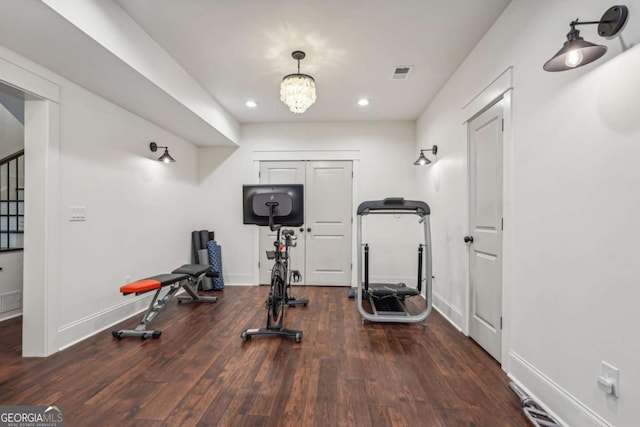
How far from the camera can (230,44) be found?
8.43 feet

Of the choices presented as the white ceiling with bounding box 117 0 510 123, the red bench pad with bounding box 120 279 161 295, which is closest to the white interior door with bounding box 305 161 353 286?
the white ceiling with bounding box 117 0 510 123

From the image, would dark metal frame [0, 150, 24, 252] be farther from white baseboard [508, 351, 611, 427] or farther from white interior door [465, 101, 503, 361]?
white baseboard [508, 351, 611, 427]

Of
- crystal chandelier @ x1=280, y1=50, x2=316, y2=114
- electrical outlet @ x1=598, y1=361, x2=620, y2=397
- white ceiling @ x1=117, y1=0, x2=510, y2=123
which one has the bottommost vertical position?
electrical outlet @ x1=598, y1=361, x2=620, y2=397

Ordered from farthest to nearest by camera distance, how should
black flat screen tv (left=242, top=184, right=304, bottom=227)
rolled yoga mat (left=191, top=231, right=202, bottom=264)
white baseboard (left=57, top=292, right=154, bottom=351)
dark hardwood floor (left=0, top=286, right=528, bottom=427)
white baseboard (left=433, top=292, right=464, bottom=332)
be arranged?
rolled yoga mat (left=191, top=231, right=202, bottom=264) < white baseboard (left=433, top=292, right=464, bottom=332) < black flat screen tv (left=242, top=184, right=304, bottom=227) < white baseboard (left=57, top=292, right=154, bottom=351) < dark hardwood floor (left=0, top=286, right=528, bottom=427)

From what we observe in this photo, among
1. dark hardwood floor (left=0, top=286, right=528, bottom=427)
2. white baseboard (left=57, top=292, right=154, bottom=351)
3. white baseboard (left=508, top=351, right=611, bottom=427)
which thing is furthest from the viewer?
white baseboard (left=57, top=292, right=154, bottom=351)

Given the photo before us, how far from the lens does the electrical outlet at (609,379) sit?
1.28 metres

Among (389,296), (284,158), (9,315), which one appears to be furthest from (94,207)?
(389,296)

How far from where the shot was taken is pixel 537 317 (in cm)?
179

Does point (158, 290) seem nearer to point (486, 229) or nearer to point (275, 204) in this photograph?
point (275, 204)

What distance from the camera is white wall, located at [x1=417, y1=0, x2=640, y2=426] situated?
48.9 inches

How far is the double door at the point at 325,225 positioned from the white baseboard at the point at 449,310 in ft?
4.90

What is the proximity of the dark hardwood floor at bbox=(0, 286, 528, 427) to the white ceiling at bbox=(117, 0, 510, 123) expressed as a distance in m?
2.73

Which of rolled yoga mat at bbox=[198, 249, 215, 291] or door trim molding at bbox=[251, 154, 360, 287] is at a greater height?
door trim molding at bbox=[251, 154, 360, 287]

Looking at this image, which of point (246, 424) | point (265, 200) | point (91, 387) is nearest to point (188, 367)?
point (91, 387)
